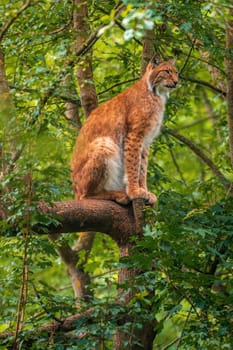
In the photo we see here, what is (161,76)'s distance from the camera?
7.85 m

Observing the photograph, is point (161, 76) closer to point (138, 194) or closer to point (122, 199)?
point (138, 194)

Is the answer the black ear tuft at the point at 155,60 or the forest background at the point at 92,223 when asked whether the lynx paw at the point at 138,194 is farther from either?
the black ear tuft at the point at 155,60

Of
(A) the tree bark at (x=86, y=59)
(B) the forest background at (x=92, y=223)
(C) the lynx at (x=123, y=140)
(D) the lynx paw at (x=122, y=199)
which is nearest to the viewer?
(B) the forest background at (x=92, y=223)

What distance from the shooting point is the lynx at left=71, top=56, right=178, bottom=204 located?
746 cm

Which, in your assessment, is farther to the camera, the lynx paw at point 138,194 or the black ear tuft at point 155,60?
the black ear tuft at point 155,60

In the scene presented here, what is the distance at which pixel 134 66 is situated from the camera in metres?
8.46

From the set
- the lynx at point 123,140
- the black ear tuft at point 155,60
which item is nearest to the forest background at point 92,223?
the black ear tuft at point 155,60

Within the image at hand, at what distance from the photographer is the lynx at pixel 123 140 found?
746 centimetres

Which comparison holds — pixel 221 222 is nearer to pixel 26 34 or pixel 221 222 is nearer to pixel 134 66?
pixel 26 34

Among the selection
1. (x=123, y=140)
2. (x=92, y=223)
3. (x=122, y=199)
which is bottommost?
(x=92, y=223)

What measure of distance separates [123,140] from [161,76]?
77 centimetres

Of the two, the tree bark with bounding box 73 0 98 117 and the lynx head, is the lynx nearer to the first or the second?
the lynx head

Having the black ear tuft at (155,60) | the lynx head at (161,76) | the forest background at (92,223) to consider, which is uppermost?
Answer: the black ear tuft at (155,60)

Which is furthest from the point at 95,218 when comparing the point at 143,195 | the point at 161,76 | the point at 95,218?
the point at 161,76
